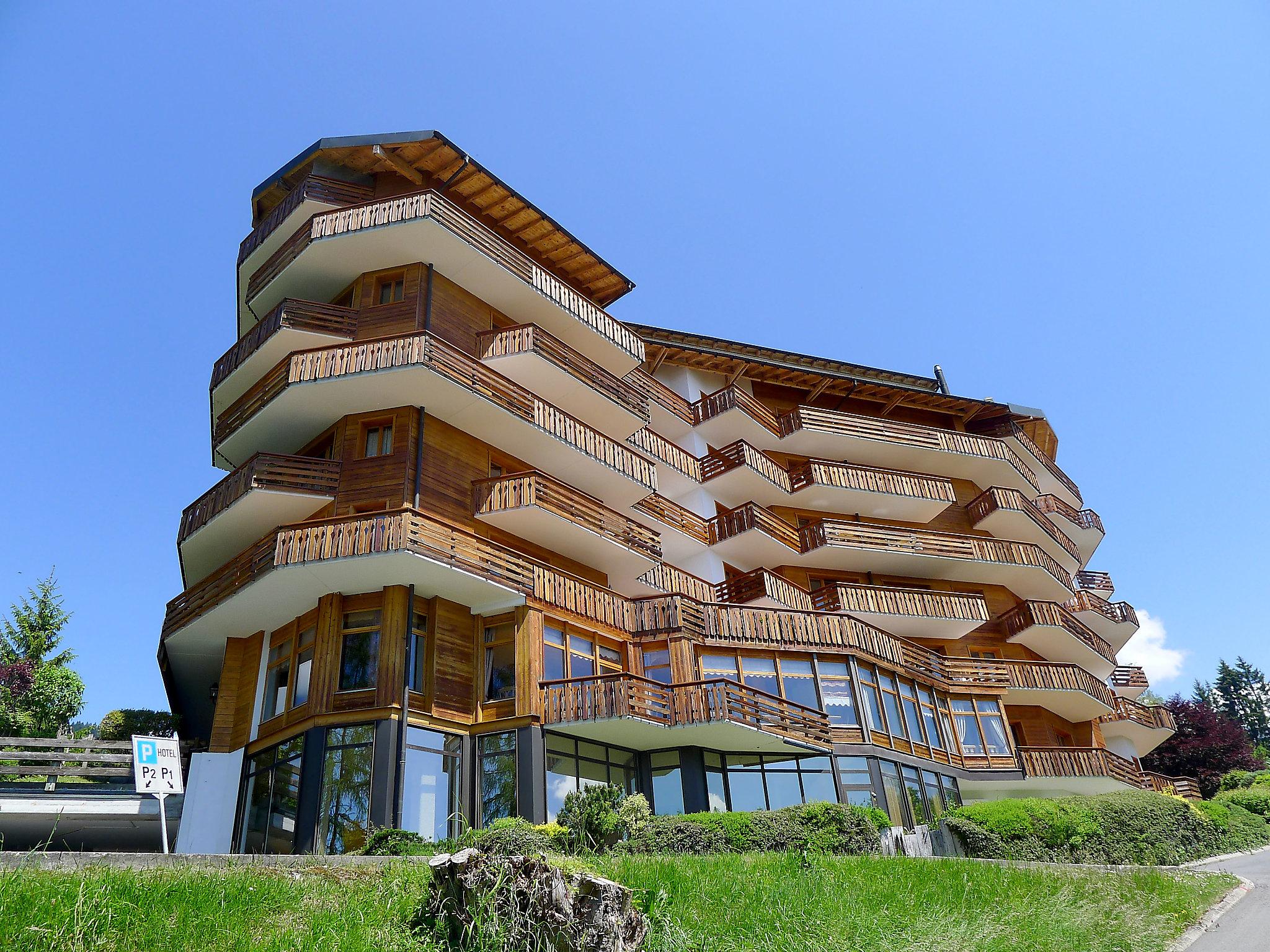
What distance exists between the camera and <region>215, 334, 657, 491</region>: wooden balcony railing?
21812mm

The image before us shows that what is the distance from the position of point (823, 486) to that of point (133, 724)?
85.2ft

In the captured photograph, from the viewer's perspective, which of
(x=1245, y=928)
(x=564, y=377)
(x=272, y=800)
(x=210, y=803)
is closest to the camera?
(x=1245, y=928)

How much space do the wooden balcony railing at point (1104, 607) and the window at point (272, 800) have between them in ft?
118

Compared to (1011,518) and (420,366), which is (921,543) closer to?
(1011,518)

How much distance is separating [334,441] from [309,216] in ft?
25.8

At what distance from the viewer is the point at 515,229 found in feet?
92.6

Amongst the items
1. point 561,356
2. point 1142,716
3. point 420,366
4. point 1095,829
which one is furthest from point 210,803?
point 1142,716

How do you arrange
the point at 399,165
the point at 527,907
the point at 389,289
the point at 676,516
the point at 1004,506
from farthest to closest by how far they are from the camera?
1. the point at 1004,506
2. the point at 676,516
3. the point at 399,165
4. the point at 389,289
5. the point at 527,907

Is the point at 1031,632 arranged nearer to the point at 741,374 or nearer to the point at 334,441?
the point at 741,374

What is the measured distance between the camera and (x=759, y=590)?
99.8 ft

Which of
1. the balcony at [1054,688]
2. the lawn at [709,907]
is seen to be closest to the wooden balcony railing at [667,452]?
the balcony at [1054,688]

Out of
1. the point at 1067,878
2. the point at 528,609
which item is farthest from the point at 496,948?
the point at 528,609

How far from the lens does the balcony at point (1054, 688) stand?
34375 mm

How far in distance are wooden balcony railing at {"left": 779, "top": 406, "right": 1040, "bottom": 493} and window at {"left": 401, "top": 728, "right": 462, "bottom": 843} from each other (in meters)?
21.5
